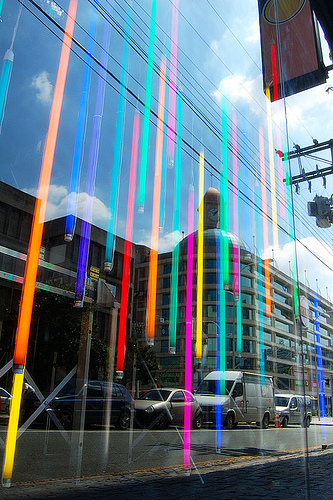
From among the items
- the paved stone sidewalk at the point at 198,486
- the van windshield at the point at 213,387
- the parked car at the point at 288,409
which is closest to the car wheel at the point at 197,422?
the van windshield at the point at 213,387

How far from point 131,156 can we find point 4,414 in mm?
5627

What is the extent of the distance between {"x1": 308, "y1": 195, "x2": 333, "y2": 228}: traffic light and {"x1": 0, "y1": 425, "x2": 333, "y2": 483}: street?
4.86 metres

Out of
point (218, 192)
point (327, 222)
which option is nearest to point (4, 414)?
point (218, 192)

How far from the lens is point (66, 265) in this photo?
22.7 ft

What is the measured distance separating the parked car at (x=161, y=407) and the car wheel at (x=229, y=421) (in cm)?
188

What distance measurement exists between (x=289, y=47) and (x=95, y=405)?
8.69 m

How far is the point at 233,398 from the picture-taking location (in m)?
12.9

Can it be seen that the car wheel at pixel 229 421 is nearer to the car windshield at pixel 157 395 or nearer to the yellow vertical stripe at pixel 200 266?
the yellow vertical stripe at pixel 200 266

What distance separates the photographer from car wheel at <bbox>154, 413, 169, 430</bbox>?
33.1 feet

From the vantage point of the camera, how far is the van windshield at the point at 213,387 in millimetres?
12347

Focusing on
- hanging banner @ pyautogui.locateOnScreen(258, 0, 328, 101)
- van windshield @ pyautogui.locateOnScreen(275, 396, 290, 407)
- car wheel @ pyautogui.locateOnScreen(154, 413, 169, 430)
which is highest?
hanging banner @ pyautogui.locateOnScreen(258, 0, 328, 101)

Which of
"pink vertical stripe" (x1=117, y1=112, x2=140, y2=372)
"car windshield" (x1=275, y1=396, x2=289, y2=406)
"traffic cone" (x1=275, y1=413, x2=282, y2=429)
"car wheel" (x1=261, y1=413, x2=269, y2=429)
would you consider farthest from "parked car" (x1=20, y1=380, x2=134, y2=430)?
"car windshield" (x1=275, y1=396, x2=289, y2=406)

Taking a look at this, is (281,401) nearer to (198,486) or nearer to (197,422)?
(197,422)

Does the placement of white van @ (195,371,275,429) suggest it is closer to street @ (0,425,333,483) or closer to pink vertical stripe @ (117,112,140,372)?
street @ (0,425,333,483)
